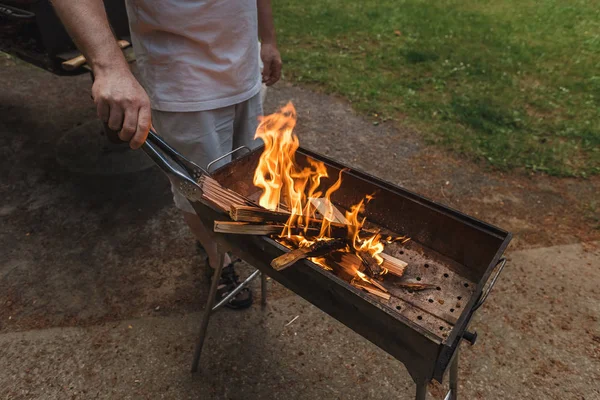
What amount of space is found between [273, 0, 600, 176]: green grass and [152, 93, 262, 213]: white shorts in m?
2.54

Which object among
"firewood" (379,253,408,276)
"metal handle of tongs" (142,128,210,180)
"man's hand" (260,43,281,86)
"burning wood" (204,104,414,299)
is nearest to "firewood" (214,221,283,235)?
"burning wood" (204,104,414,299)

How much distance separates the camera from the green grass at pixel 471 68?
421cm

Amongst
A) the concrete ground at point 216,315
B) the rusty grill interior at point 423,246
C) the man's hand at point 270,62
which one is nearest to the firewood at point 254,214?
the rusty grill interior at point 423,246

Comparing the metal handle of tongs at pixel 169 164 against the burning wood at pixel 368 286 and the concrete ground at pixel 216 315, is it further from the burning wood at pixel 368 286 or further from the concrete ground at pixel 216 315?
the concrete ground at pixel 216 315

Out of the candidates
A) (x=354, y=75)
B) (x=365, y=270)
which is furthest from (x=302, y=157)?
(x=354, y=75)

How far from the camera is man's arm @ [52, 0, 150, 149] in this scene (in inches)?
53.7

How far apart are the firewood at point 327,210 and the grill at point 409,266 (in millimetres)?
142

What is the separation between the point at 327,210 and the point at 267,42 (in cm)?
116

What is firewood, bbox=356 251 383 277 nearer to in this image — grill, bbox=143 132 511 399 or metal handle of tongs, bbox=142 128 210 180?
grill, bbox=143 132 511 399

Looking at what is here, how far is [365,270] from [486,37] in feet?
19.7

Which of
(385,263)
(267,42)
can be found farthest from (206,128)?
(385,263)

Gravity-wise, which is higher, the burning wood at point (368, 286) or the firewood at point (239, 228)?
the firewood at point (239, 228)

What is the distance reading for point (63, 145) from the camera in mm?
4098

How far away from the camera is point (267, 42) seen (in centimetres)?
245
